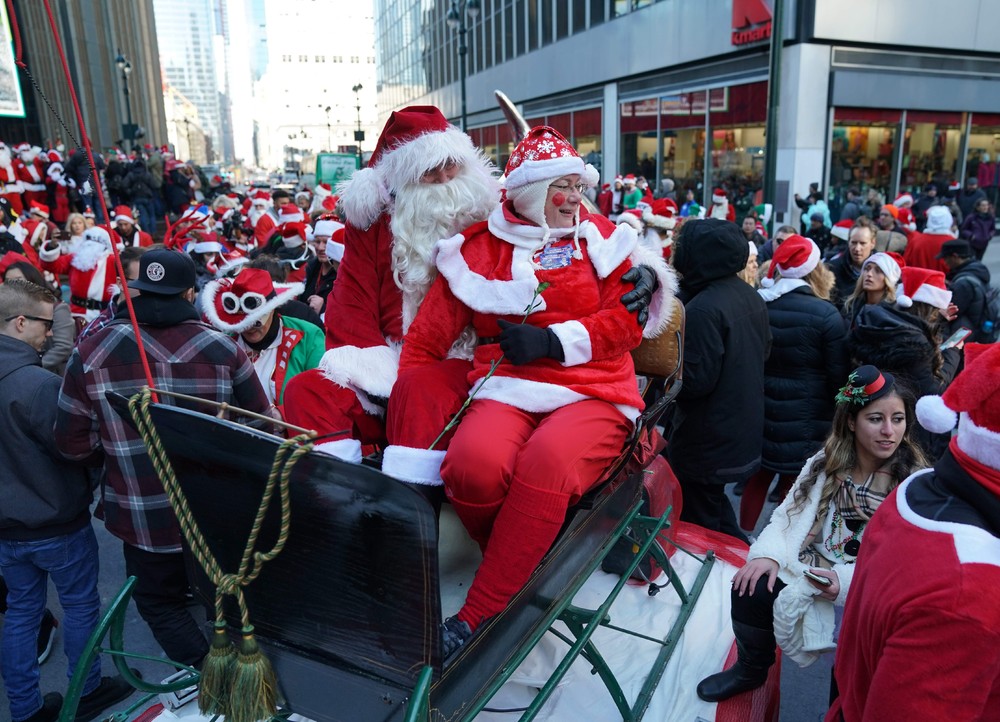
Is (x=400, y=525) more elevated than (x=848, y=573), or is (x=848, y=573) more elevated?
(x=400, y=525)

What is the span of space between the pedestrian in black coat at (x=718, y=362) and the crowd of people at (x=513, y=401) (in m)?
0.01

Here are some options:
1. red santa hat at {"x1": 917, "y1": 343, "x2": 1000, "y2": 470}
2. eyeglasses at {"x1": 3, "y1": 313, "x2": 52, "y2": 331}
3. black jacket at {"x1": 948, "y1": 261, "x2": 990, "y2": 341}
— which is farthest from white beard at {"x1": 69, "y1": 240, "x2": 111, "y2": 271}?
black jacket at {"x1": 948, "y1": 261, "x2": 990, "y2": 341}

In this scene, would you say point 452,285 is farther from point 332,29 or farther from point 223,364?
point 332,29

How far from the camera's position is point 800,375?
4223 mm

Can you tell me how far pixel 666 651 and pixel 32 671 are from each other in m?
2.65

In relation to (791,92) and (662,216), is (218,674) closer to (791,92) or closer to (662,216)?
(662,216)

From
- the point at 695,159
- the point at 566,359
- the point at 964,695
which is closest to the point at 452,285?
the point at 566,359

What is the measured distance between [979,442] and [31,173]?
18.2 metres

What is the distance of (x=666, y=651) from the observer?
276 centimetres

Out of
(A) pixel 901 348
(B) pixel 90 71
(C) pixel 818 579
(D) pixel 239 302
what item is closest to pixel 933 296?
(A) pixel 901 348

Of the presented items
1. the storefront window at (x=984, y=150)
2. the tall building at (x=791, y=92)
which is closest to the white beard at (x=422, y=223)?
the tall building at (x=791, y=92)

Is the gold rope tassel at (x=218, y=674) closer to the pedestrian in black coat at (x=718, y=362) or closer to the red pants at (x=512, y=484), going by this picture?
the red pants at (x=512, y=484)

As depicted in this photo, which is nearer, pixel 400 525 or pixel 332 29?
pixel 400 525

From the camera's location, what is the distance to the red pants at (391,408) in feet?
7.54
